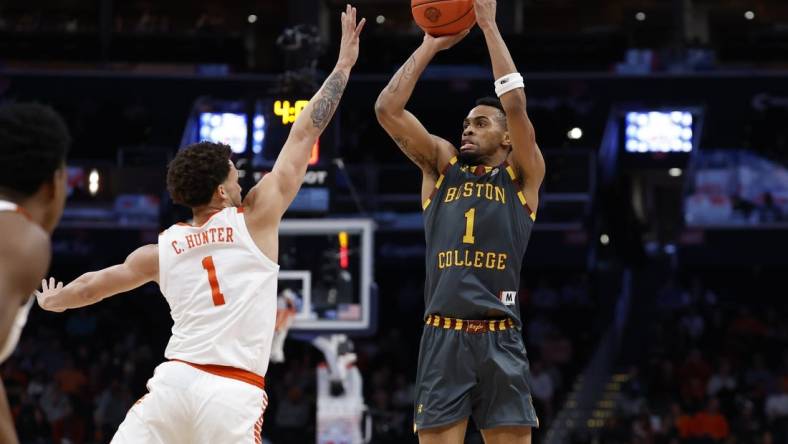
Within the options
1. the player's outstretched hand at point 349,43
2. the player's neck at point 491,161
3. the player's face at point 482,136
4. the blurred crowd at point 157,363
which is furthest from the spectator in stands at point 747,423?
the player's outstretched hand at point 349,43

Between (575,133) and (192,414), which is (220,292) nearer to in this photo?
(192,414)

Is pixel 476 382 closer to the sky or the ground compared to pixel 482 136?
closer to the ground

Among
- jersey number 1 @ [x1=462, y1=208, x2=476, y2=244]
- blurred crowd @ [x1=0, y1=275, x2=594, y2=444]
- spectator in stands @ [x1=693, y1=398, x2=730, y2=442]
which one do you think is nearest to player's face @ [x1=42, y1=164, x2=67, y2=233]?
jersey number 1 @ [x1=462, y1=208, x2=476, y2=244]

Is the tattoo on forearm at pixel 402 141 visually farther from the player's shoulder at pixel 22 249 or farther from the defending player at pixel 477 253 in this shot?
the player's shoulder at pixel 22 249

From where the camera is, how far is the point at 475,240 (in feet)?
21.6

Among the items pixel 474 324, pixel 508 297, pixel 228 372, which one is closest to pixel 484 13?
pixel 508 297

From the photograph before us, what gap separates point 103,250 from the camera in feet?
80.1

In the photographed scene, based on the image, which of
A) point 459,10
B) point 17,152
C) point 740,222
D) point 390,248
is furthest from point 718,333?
point 17,152

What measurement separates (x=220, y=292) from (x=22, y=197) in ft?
5.56

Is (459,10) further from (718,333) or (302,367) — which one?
(718,333)

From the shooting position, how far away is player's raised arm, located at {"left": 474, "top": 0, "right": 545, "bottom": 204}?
Result: 6500mm

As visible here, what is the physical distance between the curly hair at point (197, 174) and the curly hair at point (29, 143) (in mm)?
1710

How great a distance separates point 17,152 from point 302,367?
17075 mm

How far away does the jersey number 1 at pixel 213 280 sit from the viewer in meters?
5.82
